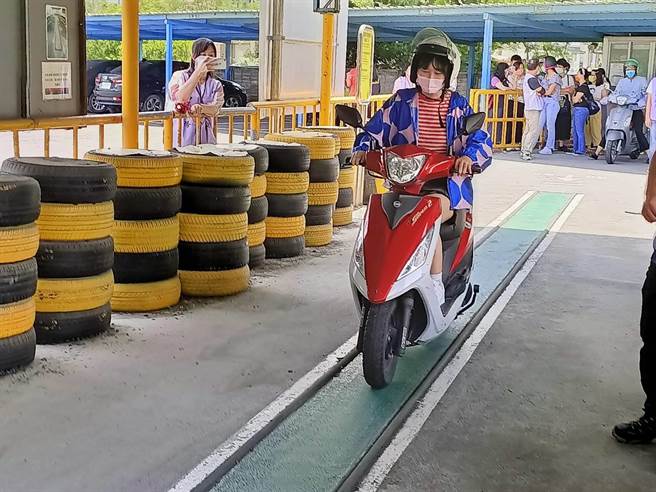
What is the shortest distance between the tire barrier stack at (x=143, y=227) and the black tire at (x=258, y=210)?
1.17 metres

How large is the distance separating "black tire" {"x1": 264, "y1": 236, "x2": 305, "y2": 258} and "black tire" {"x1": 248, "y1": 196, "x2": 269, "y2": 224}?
54 cm

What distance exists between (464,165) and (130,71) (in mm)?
3048

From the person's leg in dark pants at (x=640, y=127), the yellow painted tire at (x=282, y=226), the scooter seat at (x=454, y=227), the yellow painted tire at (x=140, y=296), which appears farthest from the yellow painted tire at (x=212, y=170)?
the person's leg in dark pants at (x=640, y=127)

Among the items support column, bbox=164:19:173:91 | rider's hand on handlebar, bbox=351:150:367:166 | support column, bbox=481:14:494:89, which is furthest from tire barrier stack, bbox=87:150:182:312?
support column, bbox=164:19:173:91

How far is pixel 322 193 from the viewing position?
8.34 meters

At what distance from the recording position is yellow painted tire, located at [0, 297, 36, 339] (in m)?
4.49

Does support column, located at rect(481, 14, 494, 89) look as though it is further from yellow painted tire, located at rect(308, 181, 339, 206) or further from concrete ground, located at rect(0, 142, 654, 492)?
concrete ground, located at rect(0, 142, 654, 492)

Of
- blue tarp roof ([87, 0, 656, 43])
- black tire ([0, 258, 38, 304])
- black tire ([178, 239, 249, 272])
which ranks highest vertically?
blue tarp roof ([87, 0, 656, 43])

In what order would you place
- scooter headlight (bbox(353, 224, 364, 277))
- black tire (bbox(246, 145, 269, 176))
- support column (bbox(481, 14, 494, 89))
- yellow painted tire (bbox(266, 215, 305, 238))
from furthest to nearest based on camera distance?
support column (bbox(481, 14, 494, 89))
yellow painted tire (bbox(266, 215, 305, 238))
black tire (bbox(246, 145, 269, 176))
scooter headlight (bbox(353, 224, 364, 277))

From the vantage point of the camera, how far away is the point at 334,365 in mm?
5035

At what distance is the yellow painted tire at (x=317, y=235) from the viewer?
328 inches

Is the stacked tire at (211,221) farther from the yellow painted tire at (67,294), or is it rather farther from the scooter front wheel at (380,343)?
the scooter front wheel at (380,343)

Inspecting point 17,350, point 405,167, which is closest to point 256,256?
point 405,167

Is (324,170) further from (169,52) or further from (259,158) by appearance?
(169,52)
